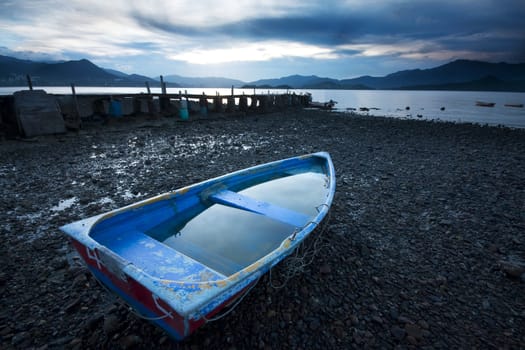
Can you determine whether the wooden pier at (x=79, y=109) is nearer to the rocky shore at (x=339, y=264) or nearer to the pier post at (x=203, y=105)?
the pier post at (x=203, y=105)

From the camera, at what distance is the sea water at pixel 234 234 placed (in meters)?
3.50

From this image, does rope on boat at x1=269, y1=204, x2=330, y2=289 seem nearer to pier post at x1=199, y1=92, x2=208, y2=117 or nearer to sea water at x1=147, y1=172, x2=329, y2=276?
sea water at x1=147, y1=172, x2=329, y2=276

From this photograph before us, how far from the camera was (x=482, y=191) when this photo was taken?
7.13m

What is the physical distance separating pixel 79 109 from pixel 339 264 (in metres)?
17.1

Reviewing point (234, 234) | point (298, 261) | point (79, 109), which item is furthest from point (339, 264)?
point (79, 109)

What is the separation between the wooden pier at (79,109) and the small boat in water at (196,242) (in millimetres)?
12717

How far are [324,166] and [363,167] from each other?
3006mm

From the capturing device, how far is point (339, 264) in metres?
4.04

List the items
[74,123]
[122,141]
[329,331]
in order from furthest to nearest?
[74,123] → [122,141] → [329,331]

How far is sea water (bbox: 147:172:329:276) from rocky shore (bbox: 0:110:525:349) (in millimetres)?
488

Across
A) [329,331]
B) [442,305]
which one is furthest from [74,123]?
[442,305]

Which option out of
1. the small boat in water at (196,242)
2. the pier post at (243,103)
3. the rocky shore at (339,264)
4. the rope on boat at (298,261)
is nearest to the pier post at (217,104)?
the pier post at (243,103)

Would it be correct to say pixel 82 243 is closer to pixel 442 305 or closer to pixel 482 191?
pixel 442 305

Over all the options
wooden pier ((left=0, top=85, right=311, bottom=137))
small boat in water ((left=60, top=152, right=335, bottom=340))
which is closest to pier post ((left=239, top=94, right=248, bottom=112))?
wooden pier ((left=0, top=85, right=311, bottom=137))
